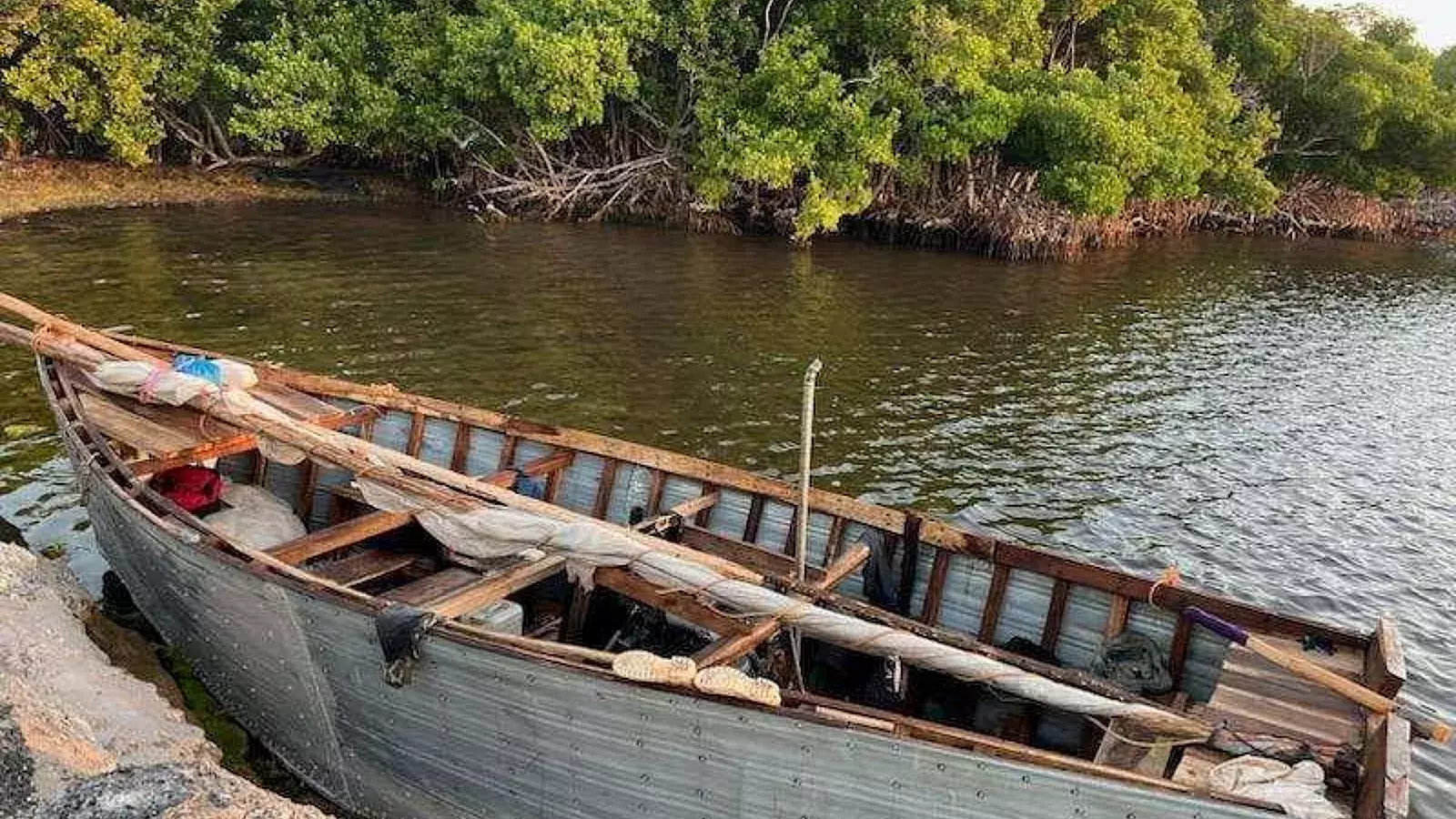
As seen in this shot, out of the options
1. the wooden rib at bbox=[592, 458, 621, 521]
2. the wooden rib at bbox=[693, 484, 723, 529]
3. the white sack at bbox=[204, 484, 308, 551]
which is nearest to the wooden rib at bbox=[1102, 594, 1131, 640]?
the wooden rib at bbox=[693, 484, 723, 529]

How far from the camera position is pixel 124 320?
22922 millimetres

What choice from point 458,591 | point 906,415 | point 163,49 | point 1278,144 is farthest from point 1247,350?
point 163,49

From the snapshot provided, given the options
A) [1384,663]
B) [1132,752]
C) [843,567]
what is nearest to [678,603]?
[843,567]

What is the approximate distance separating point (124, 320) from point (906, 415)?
17346 mm

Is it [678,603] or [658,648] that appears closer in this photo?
[678,603]

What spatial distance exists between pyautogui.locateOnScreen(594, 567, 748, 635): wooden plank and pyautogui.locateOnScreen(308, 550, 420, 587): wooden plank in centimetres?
321

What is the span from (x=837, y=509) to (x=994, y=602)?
6.08 ft

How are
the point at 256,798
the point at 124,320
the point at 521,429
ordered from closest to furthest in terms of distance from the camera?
1. the point at 256,798
2. the point at 521,429
3. the point at 124,320

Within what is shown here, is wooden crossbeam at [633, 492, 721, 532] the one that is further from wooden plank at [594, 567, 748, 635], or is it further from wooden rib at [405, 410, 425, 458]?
wooden rib at [405, 410, 425, 458]

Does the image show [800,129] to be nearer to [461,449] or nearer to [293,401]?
[461,449]

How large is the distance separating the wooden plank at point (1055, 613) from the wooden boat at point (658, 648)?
31mm

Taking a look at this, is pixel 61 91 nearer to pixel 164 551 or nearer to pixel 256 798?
pixel 164 551

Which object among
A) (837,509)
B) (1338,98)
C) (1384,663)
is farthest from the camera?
(1338,98)

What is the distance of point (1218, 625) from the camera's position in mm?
8625
